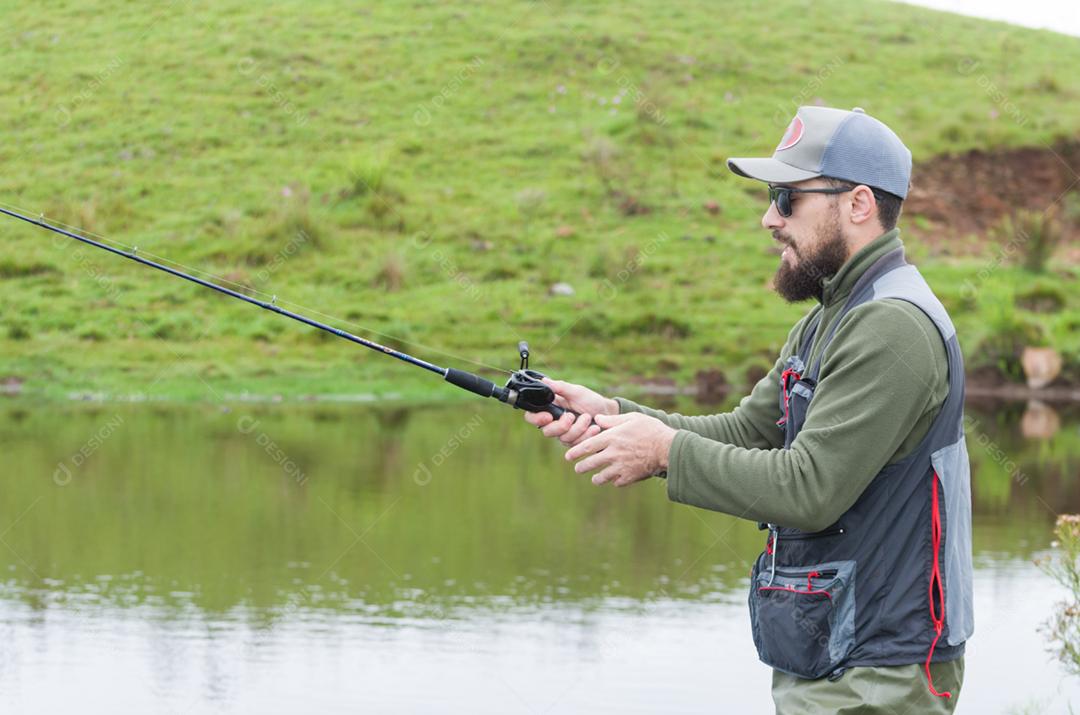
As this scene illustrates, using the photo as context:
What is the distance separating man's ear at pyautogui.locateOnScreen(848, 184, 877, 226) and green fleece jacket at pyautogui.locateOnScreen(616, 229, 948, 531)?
0.72 ft

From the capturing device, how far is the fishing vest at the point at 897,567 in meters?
2.52

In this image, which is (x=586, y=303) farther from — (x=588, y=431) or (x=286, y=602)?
(x=588, y=431)

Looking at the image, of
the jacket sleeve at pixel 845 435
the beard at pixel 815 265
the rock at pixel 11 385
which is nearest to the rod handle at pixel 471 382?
the beard at pixel 815 265

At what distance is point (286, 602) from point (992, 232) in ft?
60.4

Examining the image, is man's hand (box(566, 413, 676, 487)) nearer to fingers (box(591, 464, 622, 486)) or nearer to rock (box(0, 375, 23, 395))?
fingers (box(591, 464, 622, 486))

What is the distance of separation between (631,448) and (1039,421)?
1489 cm

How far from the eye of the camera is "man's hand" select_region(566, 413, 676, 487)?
103 inches

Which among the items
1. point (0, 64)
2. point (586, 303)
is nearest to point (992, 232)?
point (586, 303)

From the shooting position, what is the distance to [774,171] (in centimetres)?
273

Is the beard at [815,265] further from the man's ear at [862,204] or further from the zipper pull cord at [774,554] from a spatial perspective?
the zipper pull cord at [774,554]

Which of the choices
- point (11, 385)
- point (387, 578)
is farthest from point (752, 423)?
point (11, 385)

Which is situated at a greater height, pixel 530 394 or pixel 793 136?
pixel 793 136

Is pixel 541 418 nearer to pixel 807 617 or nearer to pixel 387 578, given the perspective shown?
pixel 807 617

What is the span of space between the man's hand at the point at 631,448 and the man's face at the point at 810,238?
39cm
